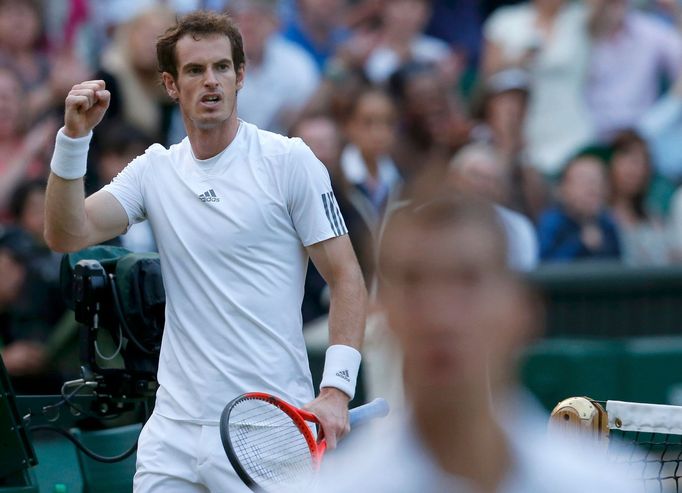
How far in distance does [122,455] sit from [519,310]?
3.71 meters

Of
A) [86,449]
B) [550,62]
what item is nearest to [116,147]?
[86,449]

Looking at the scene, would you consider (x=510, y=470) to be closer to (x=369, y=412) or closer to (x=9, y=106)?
(x=369, y=412)

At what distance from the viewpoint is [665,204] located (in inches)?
422

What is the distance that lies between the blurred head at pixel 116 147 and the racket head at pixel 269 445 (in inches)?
159

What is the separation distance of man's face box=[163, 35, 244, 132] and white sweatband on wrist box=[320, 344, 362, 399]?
834 mm

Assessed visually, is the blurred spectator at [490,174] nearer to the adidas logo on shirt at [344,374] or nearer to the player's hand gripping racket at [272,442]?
the adidas logo on shirt at [344,374]

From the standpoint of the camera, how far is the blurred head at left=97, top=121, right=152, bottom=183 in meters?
8.16

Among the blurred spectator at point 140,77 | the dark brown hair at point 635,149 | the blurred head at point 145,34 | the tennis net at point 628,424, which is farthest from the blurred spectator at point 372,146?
the tennis net at point 628,424

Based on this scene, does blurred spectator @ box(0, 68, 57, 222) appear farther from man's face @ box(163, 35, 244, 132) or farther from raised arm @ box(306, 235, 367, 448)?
raised arm @ box(306, 235, 367, 448)

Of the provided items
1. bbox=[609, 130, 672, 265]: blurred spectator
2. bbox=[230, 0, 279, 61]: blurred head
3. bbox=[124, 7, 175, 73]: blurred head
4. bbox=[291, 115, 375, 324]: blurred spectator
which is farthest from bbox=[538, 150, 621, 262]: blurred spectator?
bbox=[124, 7, 175, 73]: blurred head

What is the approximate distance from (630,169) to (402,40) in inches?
77.6

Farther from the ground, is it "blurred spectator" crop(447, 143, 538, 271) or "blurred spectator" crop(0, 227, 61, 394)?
"blurred spectator" crop(447, 143, 538, 271)

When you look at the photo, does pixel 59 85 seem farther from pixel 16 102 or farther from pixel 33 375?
pixel 33 375

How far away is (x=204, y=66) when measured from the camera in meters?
4.54
